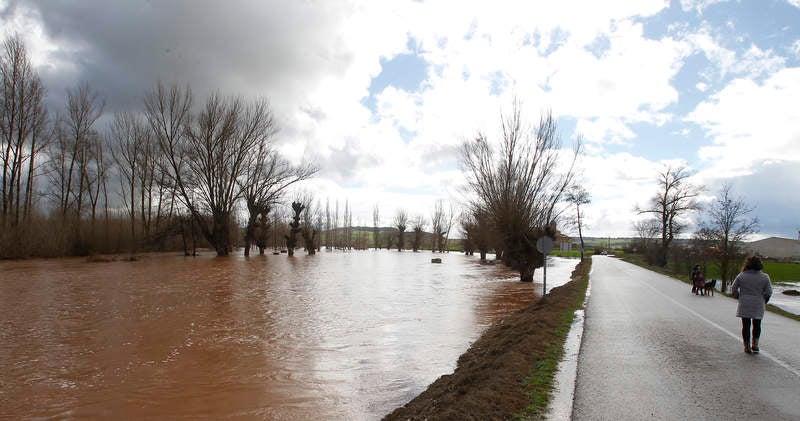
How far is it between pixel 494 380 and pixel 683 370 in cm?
301

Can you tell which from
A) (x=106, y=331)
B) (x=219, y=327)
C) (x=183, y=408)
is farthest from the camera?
(x=219, y=327)

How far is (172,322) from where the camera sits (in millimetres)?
11875

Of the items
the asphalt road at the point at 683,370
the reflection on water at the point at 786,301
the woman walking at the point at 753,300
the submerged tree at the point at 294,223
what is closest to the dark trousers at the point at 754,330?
the woman walking at the point at 753,300

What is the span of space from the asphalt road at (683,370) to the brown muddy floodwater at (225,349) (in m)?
2.67

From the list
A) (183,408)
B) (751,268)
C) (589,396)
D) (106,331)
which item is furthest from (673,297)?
(106,331)

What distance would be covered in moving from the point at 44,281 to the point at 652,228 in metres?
52.4

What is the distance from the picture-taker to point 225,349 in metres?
9.15

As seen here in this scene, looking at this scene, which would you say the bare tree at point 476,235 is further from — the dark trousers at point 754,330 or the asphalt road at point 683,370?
the dark trousers at point 754,330

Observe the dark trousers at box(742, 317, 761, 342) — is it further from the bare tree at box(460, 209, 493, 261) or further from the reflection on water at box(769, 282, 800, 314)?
the bare tree at box(460, 209, 493, 261)

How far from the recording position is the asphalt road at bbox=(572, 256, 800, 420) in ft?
15.6

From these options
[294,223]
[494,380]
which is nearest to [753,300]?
[494,380]

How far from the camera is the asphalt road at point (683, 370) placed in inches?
187

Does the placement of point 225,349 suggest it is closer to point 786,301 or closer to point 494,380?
point 494,380

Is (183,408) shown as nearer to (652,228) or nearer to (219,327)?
(219,327)
